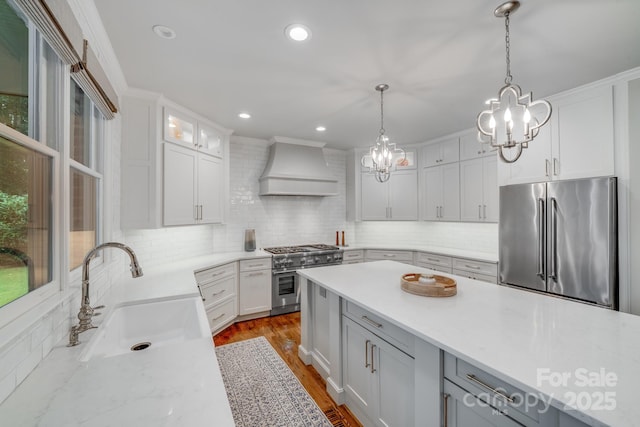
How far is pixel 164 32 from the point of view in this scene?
1715mm

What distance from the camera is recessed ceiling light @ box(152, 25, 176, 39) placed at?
1.67 meters

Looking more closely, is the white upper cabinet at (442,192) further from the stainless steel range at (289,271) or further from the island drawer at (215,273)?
the island drawer at (215,273)

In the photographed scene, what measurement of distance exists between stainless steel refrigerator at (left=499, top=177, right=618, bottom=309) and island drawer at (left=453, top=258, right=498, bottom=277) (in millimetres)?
303

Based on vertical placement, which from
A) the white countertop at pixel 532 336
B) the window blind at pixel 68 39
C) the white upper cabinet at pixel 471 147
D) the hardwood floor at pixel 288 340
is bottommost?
the hardwood floor at pixel 288 340

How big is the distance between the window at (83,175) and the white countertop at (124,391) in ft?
2.54

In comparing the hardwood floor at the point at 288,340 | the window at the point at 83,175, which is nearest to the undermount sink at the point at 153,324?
the window at the point at 83,175

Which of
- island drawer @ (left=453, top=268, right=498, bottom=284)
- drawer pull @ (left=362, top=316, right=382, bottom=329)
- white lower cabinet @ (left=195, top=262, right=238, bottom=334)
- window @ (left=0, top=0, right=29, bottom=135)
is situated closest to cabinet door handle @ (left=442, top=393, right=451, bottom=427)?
drawer pull @ (left=362, top=316, right=382, bottom=329)

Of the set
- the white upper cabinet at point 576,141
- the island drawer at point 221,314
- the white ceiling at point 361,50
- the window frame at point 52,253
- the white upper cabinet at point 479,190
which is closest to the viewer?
the window frame at point 52,253

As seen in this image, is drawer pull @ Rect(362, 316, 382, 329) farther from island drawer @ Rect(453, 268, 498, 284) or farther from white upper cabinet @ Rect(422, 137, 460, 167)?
white upper cabinet @ Rect(422, 137, 460, 167)

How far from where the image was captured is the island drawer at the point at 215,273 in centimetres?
292

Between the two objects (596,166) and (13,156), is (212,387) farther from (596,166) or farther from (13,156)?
(596,166)

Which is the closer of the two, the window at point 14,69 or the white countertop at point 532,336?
the white countertop at point 532,336

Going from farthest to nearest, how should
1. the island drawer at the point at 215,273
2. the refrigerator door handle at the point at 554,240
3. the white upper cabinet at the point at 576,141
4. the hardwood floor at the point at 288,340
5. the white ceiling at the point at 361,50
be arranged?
the island drawer at the point at 215,273 < the refrigerator door handle at the point at 554,240 < the white upper cabinet at the point at 576,141 < the hardwood floor at the point at 288,340 < the white ceiling at the point at 361,50

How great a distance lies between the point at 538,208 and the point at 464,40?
1.88 metres
